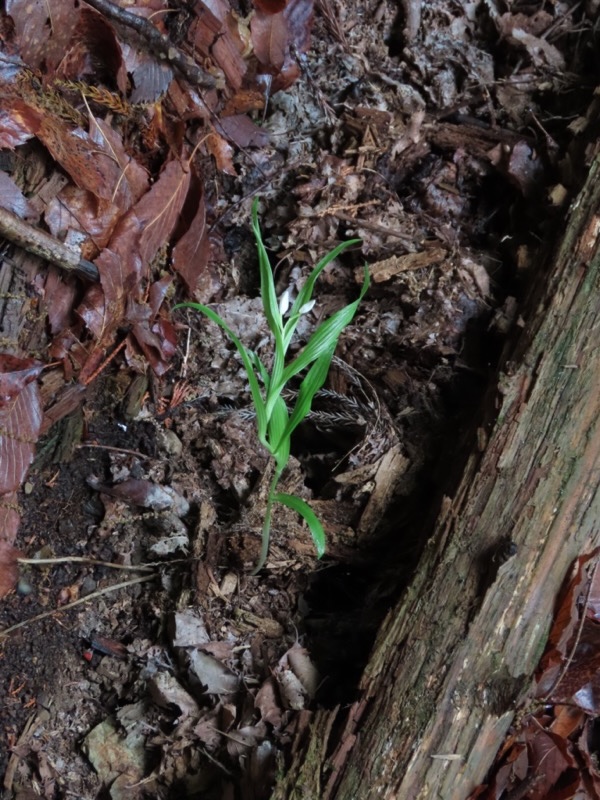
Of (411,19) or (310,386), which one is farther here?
(411,19)

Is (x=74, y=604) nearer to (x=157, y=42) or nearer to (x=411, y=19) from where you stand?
(x=157, y=42)

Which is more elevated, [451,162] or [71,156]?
[451,162]

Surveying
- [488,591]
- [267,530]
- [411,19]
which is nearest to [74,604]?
[267,530]

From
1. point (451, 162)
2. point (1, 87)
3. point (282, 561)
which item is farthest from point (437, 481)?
point (1, 87)

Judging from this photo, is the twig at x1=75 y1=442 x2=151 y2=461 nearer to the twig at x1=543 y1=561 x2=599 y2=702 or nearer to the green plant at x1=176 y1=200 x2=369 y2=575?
the green plant at x1=176 y1=200 x2=369 y2=575

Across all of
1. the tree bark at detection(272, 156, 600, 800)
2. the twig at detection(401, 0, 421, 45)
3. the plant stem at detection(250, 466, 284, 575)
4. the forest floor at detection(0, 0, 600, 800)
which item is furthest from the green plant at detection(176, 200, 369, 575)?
the twig at detection(401, 0, 421, 45)

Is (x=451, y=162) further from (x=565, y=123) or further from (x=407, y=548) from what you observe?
(x=407, y=548)

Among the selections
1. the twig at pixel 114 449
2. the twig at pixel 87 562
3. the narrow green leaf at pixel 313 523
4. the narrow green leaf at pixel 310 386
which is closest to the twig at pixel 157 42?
the narrow green leaf at pixel 310 386
